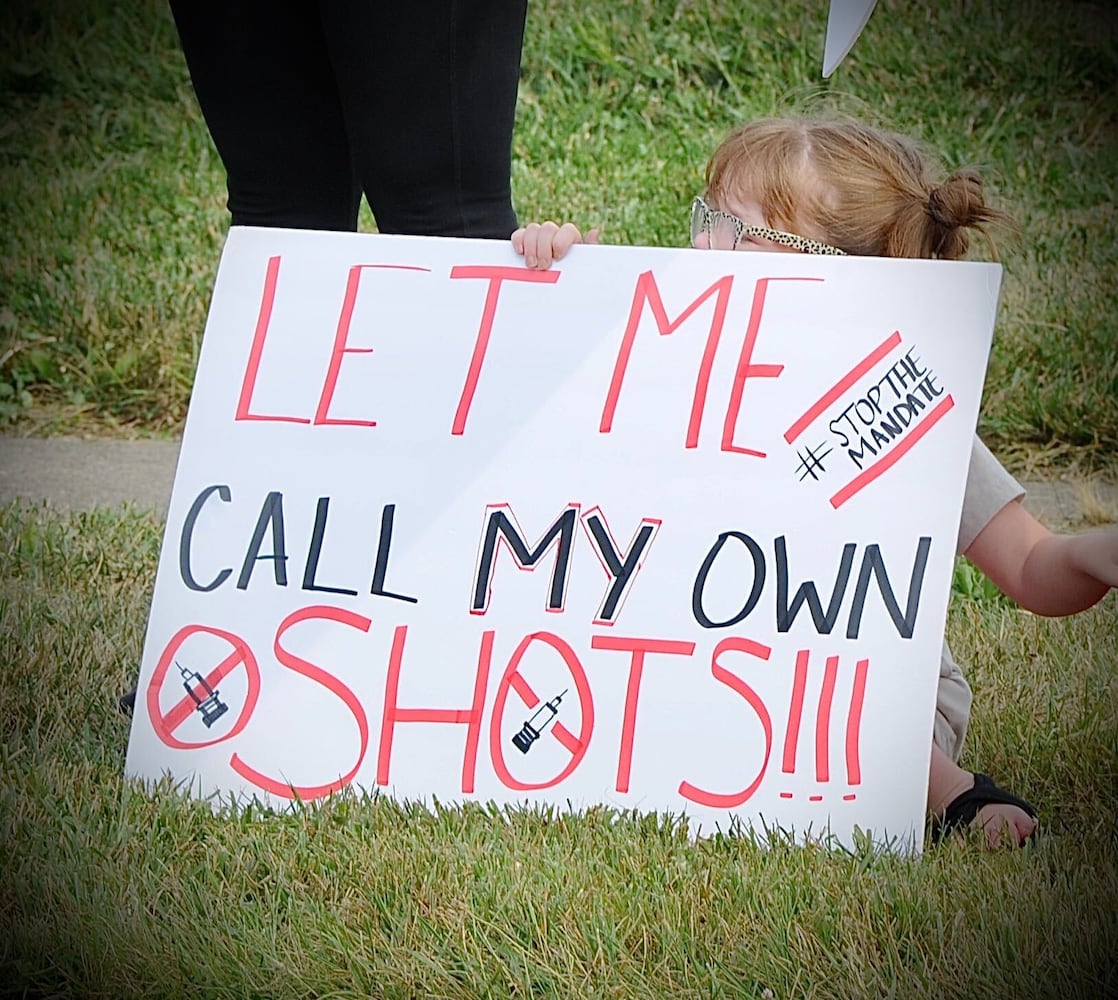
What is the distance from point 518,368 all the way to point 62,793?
81 centimetres

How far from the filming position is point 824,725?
1.94 metres

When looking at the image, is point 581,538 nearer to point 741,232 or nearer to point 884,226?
point 741,232

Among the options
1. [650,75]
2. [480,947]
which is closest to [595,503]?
[480,947]

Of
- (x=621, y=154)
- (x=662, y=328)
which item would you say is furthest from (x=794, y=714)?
(x=621, y=154)

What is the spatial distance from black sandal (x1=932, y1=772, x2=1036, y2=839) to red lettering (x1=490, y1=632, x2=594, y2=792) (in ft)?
1.56

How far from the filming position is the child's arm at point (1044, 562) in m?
1.89

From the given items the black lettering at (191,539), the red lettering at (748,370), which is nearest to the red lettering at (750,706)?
the red lettering at (748,370)

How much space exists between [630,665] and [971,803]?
0.49 meters

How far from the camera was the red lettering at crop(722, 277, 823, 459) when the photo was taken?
6.54 feet

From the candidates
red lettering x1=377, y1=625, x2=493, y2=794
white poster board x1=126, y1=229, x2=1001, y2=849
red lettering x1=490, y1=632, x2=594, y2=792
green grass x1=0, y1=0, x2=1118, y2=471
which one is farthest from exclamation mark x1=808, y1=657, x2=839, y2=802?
green grass x1=0, y1=0, x2=1118, y2=471

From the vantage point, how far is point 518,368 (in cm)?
204

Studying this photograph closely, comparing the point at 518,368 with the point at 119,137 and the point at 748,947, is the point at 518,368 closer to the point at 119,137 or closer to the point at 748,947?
the point at 748,947

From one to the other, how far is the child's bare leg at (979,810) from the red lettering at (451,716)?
60 cm

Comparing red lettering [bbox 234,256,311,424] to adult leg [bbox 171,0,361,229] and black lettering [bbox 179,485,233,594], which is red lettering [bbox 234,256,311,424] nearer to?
black lettering [bbox 179,485,233,594]
